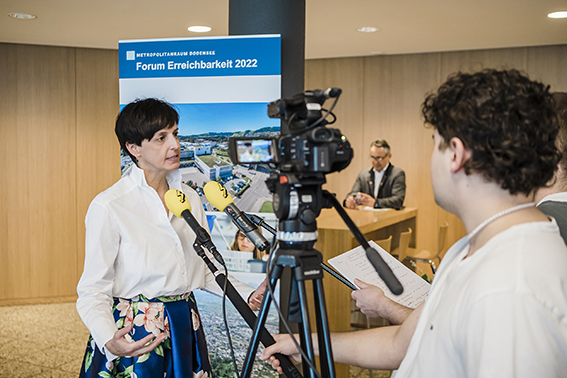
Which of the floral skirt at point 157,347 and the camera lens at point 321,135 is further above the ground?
the camera lens at point 321,135

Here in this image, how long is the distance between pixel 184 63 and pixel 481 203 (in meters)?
1.68

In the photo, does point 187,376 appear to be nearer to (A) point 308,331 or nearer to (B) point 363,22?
(A) point 308,331

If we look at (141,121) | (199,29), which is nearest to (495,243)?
(141,121)

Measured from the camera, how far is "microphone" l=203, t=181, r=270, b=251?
1.20 metres

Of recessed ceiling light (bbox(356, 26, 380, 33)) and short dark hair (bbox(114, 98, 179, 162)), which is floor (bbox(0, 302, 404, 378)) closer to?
short dark hair (bbox(114, 98, 179, 162))

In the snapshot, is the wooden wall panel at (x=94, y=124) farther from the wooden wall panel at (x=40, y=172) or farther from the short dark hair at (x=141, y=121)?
the short dark hair at (x=141, y=121)

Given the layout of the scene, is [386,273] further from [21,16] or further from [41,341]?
[21,16]

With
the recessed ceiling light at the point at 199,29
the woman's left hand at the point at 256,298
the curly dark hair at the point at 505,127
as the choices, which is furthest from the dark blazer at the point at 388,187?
the curly dark hair at the point at 505,127

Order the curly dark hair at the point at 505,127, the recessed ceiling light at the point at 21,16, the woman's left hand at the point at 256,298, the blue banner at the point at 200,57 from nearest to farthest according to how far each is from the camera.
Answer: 1. the curly dark hair at the point at 505,127
2. the woman's left hand at the point at 256,298
3. the blue banner at the point at 200,57
4. the recessed ceiling light at the point at 21,16

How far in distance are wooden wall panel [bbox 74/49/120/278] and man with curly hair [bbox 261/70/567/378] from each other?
16.4ft

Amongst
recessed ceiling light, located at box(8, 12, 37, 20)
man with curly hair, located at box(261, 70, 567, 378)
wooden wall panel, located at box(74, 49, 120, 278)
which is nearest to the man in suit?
wooden wall panel, located at box(74, 49, 120, 278)

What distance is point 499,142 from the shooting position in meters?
0.87

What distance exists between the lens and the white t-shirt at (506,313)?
75 cm

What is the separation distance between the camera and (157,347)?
61.8 inches
